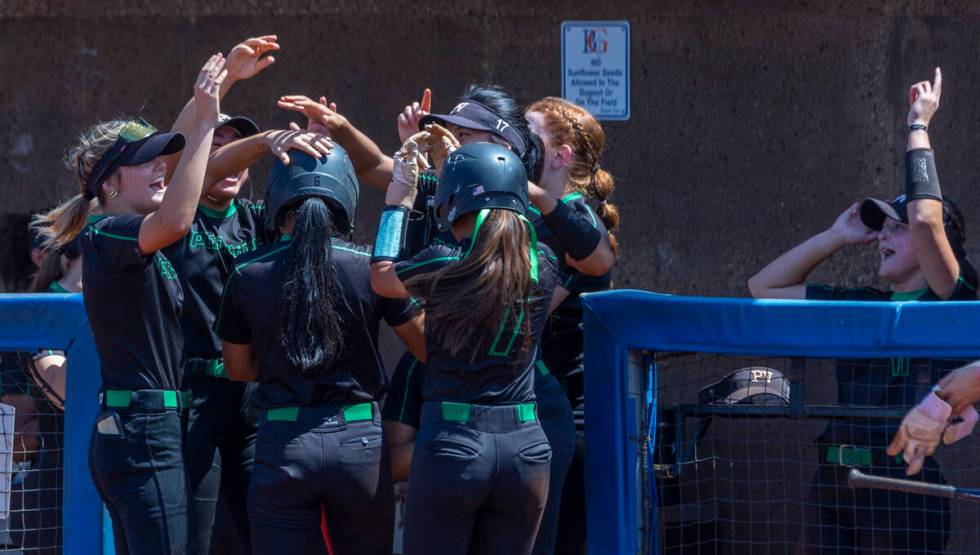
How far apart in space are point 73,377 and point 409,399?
3.55 ft

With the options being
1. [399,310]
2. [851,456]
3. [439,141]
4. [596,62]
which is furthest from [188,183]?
[596,62]

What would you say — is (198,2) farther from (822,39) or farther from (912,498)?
(912,498)

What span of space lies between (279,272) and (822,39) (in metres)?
3.42

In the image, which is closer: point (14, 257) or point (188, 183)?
point (188, 183)

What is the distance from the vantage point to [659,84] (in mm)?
5938

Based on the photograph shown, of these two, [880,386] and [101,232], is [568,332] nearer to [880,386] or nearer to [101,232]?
[880,386]

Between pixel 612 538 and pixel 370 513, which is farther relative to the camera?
pixel 612 538

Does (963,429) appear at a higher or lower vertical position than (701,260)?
lower

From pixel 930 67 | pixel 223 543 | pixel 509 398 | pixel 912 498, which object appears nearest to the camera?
pixel 509 398

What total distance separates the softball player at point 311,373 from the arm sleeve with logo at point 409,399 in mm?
523

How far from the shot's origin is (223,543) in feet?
14.0

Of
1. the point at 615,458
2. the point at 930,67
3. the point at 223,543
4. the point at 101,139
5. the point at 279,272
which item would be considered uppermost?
the point at 930,67

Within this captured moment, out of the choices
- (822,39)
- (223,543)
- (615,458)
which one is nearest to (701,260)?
(822,39)

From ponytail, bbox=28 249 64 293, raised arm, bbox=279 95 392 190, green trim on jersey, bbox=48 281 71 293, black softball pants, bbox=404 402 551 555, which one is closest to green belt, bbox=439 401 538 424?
black softball pants, bbox=404 402 551 555
